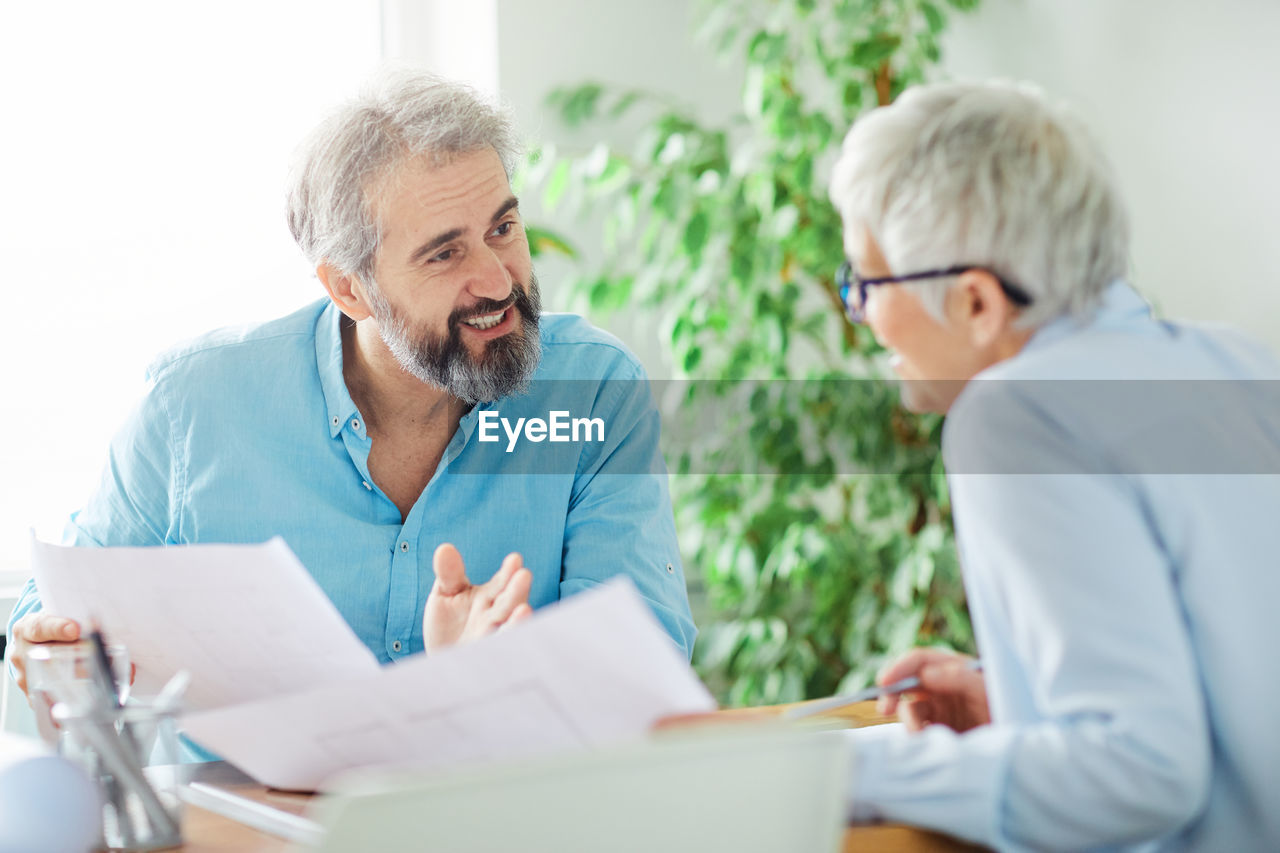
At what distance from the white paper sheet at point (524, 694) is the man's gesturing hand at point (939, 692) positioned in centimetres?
29

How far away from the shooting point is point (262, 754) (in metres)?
0.83

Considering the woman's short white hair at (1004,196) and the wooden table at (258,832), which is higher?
the woman's short white hair at (1004,196)

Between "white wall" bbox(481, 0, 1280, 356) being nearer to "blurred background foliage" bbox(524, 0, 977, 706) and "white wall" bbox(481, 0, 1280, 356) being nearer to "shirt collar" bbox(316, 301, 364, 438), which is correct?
"blurred background foliage" bbox(524, 0, 977, 706)

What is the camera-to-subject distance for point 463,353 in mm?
1385

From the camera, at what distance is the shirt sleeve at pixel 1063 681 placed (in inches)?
23.8

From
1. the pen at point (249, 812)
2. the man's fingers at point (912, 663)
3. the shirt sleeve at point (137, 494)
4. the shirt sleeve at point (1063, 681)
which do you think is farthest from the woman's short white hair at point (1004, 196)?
the shirt sleeve at point (137, 494)

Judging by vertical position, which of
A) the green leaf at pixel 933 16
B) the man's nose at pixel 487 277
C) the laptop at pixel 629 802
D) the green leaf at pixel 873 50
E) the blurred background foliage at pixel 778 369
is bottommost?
the blurred background foliage at pixel 778 369

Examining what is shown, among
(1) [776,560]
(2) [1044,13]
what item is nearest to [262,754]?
(1) [776,560]

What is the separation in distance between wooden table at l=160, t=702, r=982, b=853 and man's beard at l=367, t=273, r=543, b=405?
54 cm

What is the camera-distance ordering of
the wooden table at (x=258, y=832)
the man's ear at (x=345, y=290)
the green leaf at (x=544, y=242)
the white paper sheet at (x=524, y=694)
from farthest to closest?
the green leaf at (x=544, y=242) < the man's ear at (x=345, y=290) < the wooden table at (x=258, y=832) < the white paper sheet at (x=524, y=694)

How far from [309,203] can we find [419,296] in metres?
0.20

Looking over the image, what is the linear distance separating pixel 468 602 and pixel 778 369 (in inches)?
59.5

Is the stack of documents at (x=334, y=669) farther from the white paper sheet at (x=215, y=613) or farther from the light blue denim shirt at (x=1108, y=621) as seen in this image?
the light blue denim shirt at (x=1108, y=621)

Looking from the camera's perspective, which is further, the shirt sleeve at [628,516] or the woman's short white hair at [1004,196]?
the shirt sleeve at [628,516]
